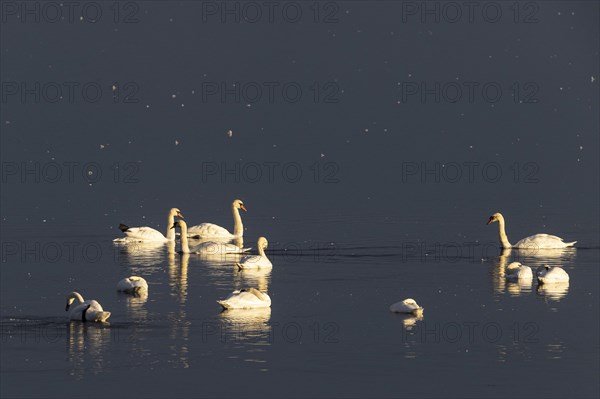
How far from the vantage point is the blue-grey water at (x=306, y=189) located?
99.1 feet

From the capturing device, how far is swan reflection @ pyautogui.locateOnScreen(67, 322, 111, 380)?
29.1 m

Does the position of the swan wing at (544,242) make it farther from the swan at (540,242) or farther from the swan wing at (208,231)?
the swan wing at (208,231)

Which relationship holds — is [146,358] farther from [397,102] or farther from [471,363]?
[397,102]

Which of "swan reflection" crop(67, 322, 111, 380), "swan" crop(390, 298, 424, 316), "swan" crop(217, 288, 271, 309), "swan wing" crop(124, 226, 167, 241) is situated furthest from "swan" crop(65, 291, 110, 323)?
"swan wing" crop(124, 226, 167, 241)

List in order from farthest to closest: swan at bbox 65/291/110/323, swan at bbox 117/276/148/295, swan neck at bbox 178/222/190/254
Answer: swan neck at bbox 178/222/190/254 → swan at bbox 117/276/148/295 → swan at bbox 65/291/110/323

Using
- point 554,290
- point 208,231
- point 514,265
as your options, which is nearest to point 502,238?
point 514,265

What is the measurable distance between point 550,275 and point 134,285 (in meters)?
10.3

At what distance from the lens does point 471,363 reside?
30047 mm

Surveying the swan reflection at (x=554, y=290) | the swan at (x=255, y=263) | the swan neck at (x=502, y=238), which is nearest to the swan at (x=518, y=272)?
the swan reflection at (x=554, y=290)

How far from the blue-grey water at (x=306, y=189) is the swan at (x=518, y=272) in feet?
0.93

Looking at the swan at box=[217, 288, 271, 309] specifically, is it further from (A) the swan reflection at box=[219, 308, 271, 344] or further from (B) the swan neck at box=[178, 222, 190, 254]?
(B) the swan neck at box=[178, 222, 190, 254]

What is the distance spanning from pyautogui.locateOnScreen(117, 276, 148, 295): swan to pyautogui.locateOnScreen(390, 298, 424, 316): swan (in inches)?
237

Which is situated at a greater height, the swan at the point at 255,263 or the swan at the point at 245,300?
the swan at the point at 255,263

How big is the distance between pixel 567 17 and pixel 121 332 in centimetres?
9378
